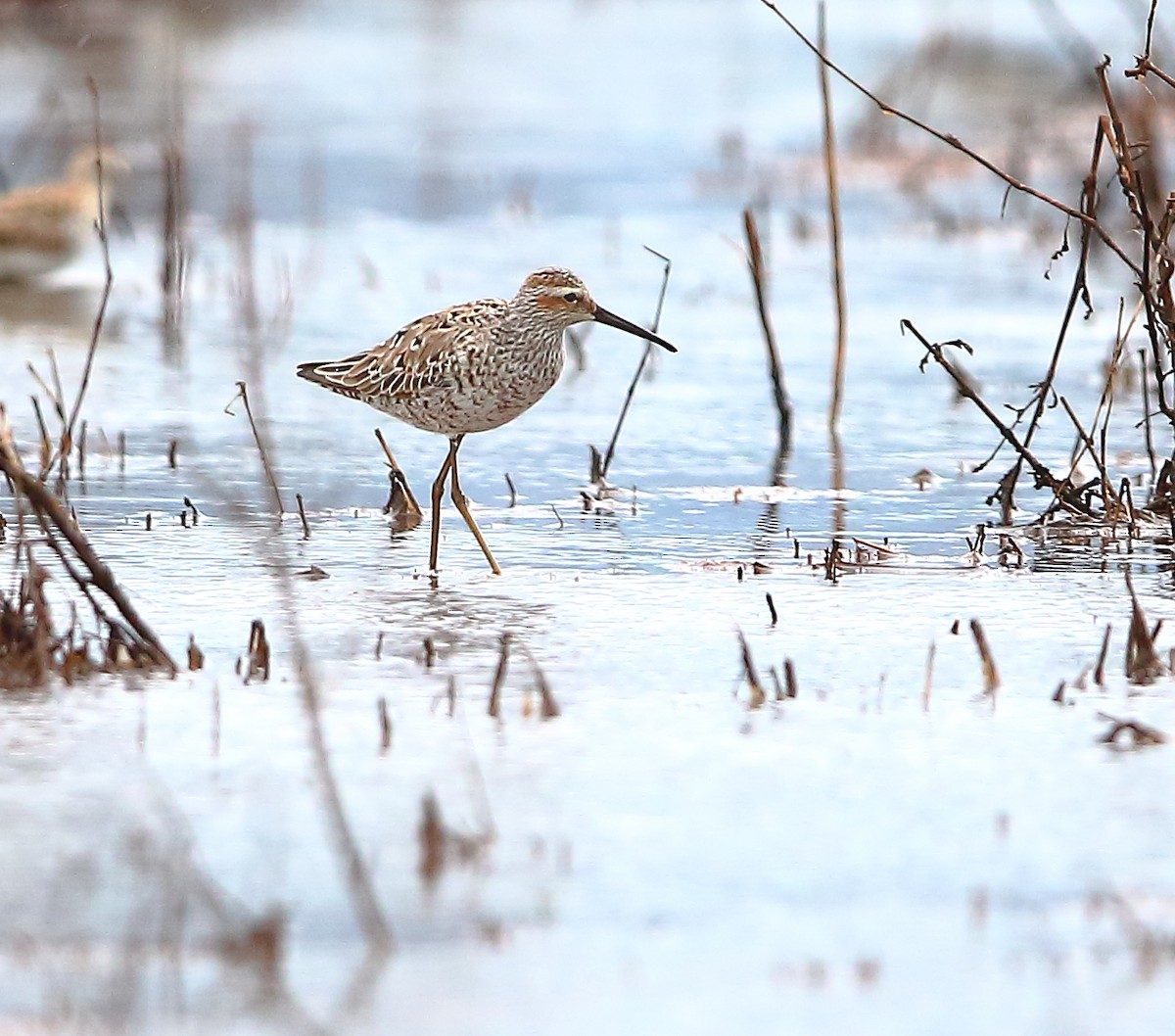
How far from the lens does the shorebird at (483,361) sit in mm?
7031

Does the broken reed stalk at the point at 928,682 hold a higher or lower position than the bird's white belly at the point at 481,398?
lower

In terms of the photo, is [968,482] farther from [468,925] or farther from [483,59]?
[483,59]

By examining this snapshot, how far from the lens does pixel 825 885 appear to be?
13.9 feet

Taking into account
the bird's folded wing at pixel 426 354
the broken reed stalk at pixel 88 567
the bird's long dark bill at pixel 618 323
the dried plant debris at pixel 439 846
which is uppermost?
the bird's long dark bill at pixel 618 323

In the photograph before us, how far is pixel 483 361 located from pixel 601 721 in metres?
2.06

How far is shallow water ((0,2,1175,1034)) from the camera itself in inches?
151

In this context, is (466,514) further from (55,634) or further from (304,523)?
(55,634)

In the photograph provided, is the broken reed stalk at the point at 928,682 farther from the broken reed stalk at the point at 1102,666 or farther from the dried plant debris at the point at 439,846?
the dried plant debris at the point at 439,846

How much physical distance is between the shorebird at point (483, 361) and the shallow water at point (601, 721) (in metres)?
0.44

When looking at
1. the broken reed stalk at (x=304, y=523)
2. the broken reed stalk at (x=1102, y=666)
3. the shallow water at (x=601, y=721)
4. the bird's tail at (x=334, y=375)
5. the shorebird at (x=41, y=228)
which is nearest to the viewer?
the shallow water at (x=601, y=721)

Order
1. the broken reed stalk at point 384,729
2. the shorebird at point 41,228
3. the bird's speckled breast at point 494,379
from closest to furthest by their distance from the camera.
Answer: the broken reed stalk at point 384,729 → the bird's speckled breast at point 494,379 → the shorebird at point 41,228

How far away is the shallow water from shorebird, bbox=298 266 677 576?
17.3 inches

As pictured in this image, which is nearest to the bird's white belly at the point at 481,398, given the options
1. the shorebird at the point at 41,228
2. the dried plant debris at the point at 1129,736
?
the dried plant debris at the point at 1129,736

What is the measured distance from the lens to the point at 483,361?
7.02 meters
